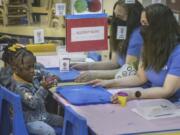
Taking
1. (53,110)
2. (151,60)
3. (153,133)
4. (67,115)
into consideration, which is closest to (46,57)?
(53,110)

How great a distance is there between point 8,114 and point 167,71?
1002 millimetres

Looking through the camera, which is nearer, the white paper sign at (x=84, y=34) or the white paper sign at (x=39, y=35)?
the white paper sign at (x=84, y=34)

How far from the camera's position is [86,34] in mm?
2953

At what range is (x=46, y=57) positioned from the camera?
3.52 m

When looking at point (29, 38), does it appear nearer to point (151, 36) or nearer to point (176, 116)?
point (151, 36)

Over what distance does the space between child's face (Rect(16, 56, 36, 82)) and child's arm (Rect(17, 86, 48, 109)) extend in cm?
9

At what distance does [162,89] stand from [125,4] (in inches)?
33.4

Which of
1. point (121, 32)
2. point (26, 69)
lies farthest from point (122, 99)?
point (121, 32)

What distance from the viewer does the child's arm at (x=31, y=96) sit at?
2316 millimetres

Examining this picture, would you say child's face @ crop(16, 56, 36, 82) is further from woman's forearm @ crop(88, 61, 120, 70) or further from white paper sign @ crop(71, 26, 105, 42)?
woman's forearm @ crop(88, 61, 120, 70)

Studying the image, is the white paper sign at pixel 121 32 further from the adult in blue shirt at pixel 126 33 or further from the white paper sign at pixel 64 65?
the white paper sign at pixel 64 65

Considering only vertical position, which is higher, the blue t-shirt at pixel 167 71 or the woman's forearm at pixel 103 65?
the blue t-shirt at pixel 167 71

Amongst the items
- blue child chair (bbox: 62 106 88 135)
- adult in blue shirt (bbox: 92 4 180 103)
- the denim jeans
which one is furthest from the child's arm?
adult in blue shirt (bbox: 92 4 180 103)

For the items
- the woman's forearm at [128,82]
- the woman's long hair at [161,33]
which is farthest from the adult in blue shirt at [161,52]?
the woman's forearm at [128,82]
